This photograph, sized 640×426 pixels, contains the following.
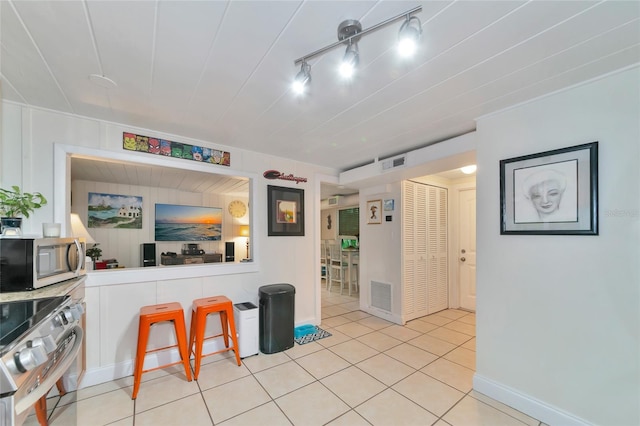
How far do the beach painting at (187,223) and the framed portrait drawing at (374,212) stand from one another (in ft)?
12.3

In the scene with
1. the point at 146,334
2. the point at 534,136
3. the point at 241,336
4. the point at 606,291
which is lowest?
the point at 241,336

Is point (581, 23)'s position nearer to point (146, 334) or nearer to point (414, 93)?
point (414, 93)

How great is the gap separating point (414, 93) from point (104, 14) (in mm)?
1807

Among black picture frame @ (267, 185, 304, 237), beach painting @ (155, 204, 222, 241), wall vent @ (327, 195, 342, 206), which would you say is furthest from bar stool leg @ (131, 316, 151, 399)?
wall vent @ (327, 195, 342, 206)

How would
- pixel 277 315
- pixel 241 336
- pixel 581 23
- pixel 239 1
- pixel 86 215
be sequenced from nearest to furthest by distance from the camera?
pixel 239 1, pixel 581 23, pixel 241 336, pixel 277 315, pixel 86 215

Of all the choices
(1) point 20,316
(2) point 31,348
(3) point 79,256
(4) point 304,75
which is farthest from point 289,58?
(3) point 79,256

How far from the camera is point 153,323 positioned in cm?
220

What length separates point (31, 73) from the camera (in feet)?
5.37

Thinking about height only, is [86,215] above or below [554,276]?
above

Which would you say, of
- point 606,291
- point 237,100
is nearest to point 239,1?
point 237,100

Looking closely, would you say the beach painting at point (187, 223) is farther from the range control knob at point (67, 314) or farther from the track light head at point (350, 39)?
the track light head at point (350, 39)

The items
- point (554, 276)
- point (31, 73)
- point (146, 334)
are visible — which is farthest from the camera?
point (146, 334)

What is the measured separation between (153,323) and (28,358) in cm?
137

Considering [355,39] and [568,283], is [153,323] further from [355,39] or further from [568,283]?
[568,283]
